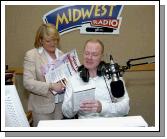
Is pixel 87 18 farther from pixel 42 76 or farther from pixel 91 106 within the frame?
pixel 91 106

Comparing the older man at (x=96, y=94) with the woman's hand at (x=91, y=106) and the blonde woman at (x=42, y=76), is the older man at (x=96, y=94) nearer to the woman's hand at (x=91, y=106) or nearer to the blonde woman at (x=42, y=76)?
the woman's hand at (x=91, y=106)

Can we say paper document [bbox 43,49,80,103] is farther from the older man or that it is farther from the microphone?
the microphone

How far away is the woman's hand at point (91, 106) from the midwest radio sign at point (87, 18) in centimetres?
141

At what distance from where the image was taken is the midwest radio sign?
300 cm

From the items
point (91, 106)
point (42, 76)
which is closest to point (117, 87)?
point (91, 106)

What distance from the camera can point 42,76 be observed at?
225 centimetres

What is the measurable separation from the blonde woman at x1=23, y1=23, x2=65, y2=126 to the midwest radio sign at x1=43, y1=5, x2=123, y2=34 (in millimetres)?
755

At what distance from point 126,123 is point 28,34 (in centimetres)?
206

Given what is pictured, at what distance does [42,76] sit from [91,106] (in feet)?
2.14

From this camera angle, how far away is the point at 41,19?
3.04 meters

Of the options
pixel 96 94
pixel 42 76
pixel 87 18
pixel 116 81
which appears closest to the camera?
pixel 116 81

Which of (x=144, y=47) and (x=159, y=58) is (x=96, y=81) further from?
(x=144, y=47)

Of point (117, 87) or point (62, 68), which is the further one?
point (62, 68)

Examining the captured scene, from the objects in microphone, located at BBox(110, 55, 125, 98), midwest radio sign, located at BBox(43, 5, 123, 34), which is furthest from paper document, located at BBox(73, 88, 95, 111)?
midwest radio sign, located at BBox(43, 5, 123, 34)
